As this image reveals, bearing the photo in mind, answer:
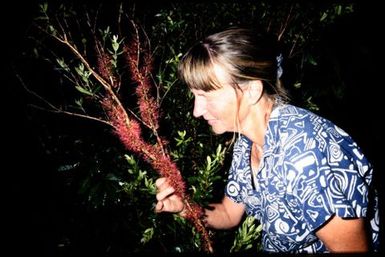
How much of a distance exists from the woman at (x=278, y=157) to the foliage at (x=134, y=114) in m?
0.19

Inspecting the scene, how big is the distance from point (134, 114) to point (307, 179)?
0.81 m

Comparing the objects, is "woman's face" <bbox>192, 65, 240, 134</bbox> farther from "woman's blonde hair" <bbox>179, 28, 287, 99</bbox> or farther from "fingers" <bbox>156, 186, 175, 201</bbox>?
"fingers" <bbox>156, 186, 175, 201</bbox>

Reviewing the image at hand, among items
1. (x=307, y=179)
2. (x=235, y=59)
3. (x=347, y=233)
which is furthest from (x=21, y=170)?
(x=347, y=233)

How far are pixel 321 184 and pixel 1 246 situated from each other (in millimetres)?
1699

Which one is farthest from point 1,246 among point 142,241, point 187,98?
point 187,98

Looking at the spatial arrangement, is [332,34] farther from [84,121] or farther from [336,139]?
[84,121]

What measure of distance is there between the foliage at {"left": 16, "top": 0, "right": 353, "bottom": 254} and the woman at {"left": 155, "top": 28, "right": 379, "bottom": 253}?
0.19 meters

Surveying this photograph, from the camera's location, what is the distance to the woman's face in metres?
1.42

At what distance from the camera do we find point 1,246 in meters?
1.62

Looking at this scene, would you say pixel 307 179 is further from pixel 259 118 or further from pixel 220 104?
pixel 220 104

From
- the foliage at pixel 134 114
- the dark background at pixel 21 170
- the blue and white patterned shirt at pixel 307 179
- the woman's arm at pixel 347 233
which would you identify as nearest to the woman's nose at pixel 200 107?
the foliage at pixel 134 114

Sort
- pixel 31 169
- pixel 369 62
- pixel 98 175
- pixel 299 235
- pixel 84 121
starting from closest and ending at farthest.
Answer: pixel 299 235 < pixel 98 175 < pixel 31 169 < pixel 84 121 < pixel 369 62

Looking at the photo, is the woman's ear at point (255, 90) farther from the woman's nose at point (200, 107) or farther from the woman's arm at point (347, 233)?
the woman's arm at point (347, 233)

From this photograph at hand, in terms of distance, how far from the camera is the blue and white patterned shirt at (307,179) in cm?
115
